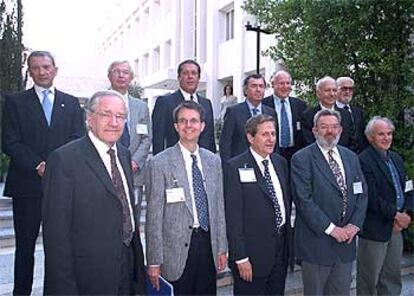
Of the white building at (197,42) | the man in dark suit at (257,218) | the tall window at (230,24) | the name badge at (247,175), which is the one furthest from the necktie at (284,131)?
the tall window at (230,24)

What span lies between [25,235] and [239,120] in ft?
5.98

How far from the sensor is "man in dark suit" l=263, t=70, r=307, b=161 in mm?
4195

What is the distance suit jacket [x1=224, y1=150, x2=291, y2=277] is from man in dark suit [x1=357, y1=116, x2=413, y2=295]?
3.52 ft

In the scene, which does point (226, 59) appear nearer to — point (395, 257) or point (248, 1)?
point (248, 1)

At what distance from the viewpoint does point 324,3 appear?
526 cm

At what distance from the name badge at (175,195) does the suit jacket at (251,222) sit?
0.34 m

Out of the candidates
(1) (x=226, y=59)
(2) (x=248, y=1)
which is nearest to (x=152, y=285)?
(2) (x=248, y=1)

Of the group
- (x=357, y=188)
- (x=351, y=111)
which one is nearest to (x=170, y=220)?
(x=357, y=188)

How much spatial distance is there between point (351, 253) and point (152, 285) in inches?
53.9

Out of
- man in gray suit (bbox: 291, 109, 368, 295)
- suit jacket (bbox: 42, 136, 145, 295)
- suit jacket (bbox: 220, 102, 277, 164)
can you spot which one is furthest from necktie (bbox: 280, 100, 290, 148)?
suit jacket (bbox: 42, 136, 145, 295)

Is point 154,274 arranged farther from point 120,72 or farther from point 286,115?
point 286,115

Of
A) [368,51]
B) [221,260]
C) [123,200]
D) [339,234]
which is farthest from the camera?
[368,51]

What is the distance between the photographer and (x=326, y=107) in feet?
13.4

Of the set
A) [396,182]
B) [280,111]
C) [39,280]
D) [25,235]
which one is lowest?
[39,280]
